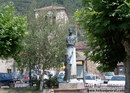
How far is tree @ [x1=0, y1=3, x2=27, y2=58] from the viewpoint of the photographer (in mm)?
16681

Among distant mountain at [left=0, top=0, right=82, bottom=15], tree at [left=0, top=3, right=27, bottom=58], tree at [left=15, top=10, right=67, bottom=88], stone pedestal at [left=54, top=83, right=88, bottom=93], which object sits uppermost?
distant mountain at [left=0, top=0, right=82, bottom=15]

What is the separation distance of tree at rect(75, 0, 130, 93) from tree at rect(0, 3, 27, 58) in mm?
3637

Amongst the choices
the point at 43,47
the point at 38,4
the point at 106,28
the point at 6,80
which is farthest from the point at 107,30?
the point at 38,4

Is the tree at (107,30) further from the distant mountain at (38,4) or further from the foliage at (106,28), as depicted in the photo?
the distant mountain at (38,4)

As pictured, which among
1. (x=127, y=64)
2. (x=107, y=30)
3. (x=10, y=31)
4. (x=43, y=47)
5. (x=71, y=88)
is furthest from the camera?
(x=43, y=47)

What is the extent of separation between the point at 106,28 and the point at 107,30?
158 millimetres

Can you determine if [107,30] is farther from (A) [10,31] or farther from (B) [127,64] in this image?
(A) [10,31]

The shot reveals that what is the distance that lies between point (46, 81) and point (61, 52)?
486 cm

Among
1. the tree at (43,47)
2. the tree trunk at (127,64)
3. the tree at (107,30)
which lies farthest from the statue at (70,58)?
the tree trunk at (127,64)

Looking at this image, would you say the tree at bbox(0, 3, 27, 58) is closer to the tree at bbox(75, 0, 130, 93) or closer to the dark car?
the tree at bbox(75, 0, 130, 93)

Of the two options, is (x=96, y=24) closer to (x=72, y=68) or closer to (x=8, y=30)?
(x=8, y=30)

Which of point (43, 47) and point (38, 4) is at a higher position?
point (38, 4)

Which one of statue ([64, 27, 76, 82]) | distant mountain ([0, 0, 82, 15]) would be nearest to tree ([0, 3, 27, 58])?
statue ([64, 27, 76, 82])

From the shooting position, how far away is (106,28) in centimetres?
1225
